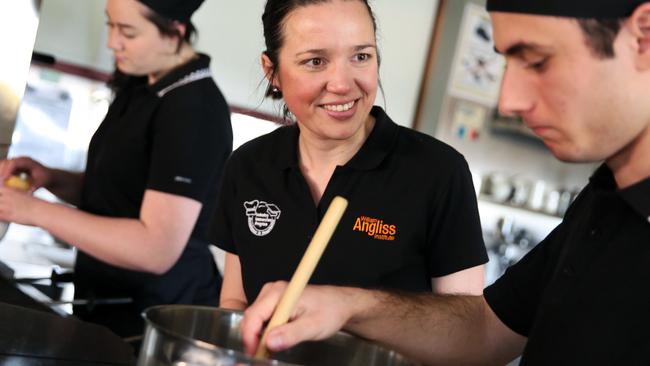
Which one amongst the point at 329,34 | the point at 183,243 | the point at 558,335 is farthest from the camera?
the point at 183,243

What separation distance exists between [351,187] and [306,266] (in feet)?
2.15

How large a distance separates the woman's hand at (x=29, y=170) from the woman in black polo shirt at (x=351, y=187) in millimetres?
667

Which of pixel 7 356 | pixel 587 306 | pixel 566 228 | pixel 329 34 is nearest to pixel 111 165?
pixel 329 34

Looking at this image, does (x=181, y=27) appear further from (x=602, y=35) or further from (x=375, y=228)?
(x=602, y=35)

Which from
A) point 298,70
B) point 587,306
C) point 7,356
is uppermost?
point 298,70

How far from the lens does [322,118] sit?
1.43m

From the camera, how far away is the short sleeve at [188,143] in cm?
178

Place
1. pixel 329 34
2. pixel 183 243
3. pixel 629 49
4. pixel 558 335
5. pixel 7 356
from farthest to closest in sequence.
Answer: pixel 183 243, pixel 329 34, pixel 7 356, pixel 558 335, pixel 629 49

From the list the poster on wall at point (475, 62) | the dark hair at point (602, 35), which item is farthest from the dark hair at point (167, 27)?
the poster on wall at point (475, 62)

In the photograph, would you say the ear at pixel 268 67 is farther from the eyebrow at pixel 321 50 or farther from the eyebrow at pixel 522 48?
the eyebrow at pixel 522 48

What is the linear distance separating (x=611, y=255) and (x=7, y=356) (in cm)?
72

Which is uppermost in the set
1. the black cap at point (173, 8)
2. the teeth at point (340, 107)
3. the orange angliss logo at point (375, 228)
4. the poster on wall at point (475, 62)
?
the poster on wall at point (475, 62)

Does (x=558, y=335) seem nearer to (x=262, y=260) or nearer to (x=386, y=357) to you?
(x=386, y=357)

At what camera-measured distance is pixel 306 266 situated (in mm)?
788
